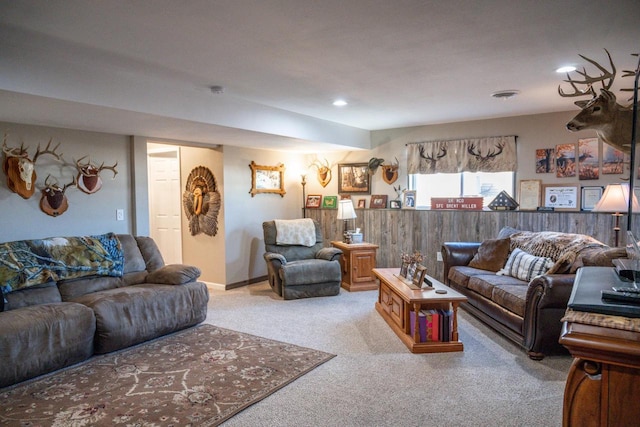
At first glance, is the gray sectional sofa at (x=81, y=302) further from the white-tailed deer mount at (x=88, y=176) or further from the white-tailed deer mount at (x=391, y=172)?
the white-tailed deer mount at (x=391, y=172)

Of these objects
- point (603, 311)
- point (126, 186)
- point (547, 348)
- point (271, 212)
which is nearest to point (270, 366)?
point (547, 348)

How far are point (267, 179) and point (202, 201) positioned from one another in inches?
42.1

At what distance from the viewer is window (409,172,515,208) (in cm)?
569

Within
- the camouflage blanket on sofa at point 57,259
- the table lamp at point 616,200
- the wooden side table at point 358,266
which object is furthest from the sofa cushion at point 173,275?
the table lamp at point 616,200

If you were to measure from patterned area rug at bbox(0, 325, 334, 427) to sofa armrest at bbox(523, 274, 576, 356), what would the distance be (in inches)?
63.4

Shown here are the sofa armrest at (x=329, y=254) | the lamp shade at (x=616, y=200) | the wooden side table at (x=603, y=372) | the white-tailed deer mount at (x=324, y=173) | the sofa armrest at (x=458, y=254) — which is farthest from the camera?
the white-tailed deer mount at (x=324, y=173)

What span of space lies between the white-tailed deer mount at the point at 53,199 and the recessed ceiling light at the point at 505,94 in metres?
4.49

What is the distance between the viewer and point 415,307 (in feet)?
11.1

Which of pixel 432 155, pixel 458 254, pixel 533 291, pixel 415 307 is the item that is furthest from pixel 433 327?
pixel 432 155

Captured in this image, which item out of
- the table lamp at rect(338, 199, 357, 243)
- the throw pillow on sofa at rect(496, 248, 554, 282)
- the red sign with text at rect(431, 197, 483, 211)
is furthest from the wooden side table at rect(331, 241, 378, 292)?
the throw pillow on sofa at rect(496, 248, 554, 282)

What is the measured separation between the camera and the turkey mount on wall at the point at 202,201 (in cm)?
575

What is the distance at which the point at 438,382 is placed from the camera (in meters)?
2.86

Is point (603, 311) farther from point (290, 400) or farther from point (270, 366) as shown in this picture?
point (270, 366)

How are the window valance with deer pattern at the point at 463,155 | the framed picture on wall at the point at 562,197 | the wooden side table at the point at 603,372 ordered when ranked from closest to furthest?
1. the wooden side table at the point at 603,372
2. the framed picture on wall at the point at 562,197
3. the window valance with deer pattern at the point at 463,155
